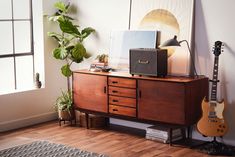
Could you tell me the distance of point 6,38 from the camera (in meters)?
5.70

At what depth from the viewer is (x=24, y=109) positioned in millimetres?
5750

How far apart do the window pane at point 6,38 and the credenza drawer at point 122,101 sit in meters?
1.59

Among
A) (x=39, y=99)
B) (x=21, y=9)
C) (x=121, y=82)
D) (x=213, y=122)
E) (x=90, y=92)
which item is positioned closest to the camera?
(x=213, y=122)

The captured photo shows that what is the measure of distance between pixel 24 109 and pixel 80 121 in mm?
774

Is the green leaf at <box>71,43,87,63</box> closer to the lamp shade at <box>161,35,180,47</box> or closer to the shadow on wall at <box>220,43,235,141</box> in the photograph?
the lamp shade at <box>161,35,180,47</box>

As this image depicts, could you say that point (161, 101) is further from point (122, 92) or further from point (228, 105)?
point (228, 105)

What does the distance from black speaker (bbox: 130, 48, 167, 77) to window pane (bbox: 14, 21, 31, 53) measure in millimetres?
1716

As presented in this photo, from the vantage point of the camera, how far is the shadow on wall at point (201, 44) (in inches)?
191

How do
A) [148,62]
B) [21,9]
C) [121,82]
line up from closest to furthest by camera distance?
[148,62]
[121,82]
[21,9]

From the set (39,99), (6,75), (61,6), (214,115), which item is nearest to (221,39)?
(214,115)

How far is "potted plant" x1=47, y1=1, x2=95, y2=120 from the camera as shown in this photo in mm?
5734

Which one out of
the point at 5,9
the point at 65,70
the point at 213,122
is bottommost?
the point at 213,122

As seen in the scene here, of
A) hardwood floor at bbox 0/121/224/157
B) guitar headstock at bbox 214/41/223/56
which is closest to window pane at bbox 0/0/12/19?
hardwood floor at bbox 0/121/224/157

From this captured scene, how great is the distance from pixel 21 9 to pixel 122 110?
6.72ft
